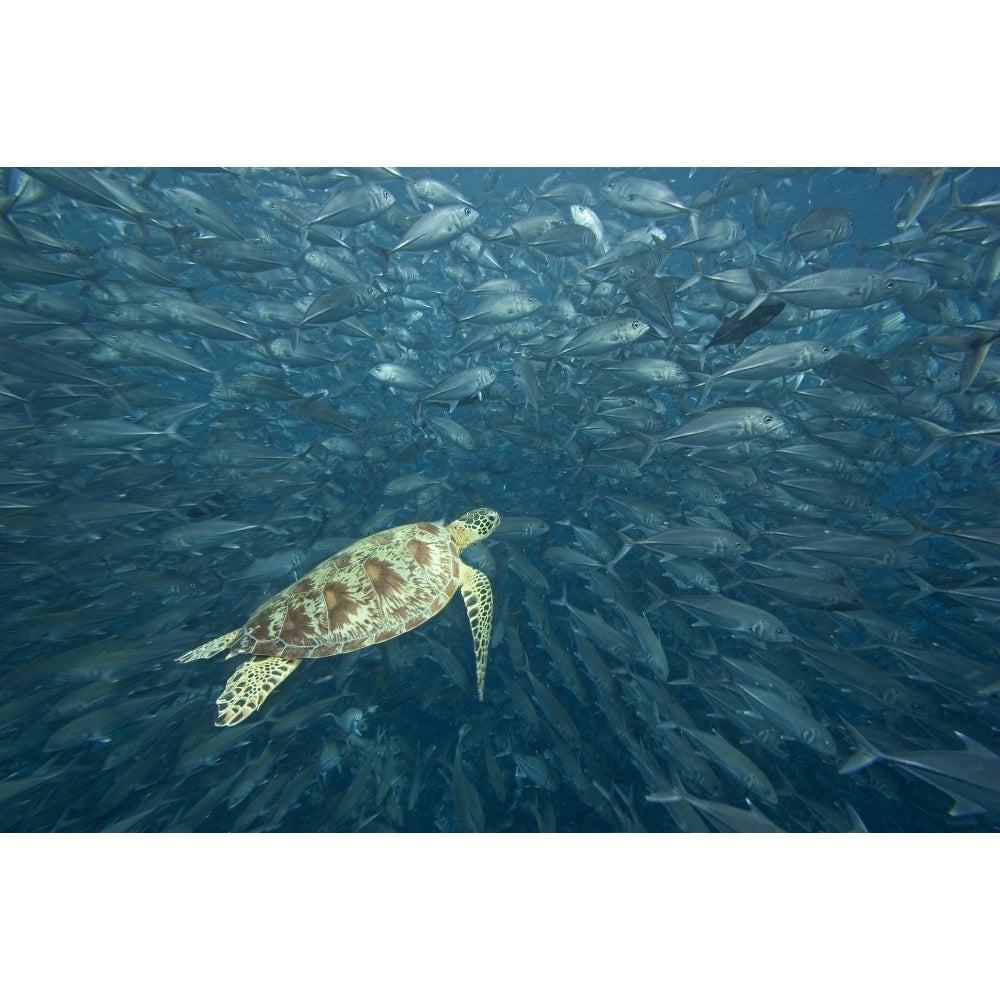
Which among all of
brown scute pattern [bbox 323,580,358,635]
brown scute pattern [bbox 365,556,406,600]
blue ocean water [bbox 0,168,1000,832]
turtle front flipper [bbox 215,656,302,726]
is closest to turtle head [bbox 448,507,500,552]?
blue ocean water [bbox 0,168,1000,832]

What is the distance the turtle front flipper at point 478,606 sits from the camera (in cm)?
340

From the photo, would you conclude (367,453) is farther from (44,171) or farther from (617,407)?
(44,171)

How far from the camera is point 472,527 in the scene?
3.71 m

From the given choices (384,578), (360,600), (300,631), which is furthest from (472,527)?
(300,631)

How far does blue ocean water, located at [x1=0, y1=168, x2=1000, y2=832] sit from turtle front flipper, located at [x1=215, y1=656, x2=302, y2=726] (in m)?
0.74

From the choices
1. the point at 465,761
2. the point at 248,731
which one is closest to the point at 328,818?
the point at 248,731

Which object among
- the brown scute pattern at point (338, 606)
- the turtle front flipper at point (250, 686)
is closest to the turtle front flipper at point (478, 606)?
the brown scute pattern at point (338, 606)

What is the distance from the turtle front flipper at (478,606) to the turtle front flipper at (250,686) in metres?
1.28

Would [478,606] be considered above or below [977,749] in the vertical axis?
above

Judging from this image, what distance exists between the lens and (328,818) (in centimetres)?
344

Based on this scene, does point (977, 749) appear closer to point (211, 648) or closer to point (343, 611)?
point (343, 611)

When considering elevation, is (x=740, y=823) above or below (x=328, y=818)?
above

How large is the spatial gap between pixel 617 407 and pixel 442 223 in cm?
256

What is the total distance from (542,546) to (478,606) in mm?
1131
